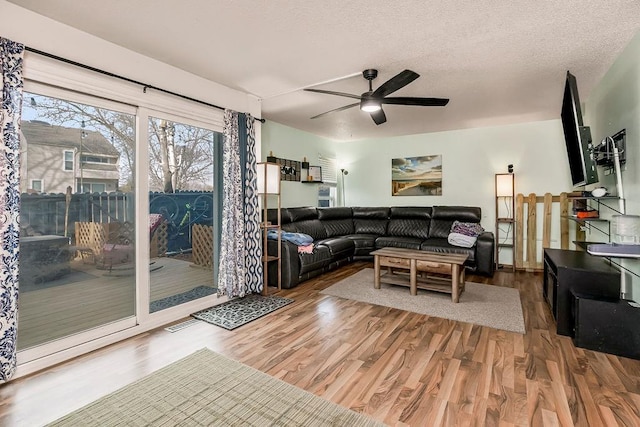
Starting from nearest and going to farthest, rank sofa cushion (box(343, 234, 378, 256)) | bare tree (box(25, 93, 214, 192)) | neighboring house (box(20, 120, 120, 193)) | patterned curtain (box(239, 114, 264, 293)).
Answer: neighboring house (box(20, 120, 120, 193)) → bare tree (box(25, 93, 214, 192)) → patterned curtain (box(239, 114, 264, 293)) → sofa cushion (box(343, 234, 378, 256))

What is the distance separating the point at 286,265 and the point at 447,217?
125 inches

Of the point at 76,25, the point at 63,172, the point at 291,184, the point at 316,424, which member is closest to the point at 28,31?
the point at 76,25

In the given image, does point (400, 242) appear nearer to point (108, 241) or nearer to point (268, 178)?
point (268, 178)

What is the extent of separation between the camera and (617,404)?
175 centimetres

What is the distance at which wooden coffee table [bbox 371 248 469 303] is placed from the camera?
3471 mm

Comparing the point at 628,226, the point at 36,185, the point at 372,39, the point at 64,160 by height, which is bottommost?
the point at 628,226

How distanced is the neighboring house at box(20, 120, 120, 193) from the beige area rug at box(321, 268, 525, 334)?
2676mm

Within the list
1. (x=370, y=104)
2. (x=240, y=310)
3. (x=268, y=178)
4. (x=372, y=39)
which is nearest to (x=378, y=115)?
(x=370, y=104)

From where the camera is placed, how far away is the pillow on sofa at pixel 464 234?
4.63m

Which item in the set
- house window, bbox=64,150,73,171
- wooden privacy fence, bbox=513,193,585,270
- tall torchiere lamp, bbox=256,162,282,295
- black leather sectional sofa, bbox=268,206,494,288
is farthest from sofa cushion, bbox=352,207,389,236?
house window, bbox=64,150,73,171

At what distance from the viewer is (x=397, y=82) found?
9.04 ft

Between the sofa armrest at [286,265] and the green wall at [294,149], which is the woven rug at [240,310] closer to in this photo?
the sofa armrest at [286,265]

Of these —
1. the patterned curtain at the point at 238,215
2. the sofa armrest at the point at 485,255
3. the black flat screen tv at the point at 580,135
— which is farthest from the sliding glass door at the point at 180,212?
the sofa armrest at the point at 485,255

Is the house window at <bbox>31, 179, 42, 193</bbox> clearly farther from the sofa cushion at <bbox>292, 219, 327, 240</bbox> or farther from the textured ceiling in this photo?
the sofa cushion at <bbox>292, 219, 327, 240</bbox>
